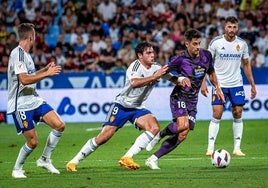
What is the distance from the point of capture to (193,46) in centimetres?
1331

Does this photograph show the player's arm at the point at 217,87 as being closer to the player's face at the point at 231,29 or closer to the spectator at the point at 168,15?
the player's face at the point at 231,29

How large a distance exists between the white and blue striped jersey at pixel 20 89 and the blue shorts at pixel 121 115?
3.77 feet

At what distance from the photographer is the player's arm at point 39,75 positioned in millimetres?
11586

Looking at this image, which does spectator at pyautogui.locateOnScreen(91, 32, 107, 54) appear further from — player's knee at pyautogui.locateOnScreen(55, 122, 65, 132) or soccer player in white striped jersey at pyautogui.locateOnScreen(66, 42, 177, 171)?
player's knee at pyautogui.locateOnScreen(55, 122, 65, 132)

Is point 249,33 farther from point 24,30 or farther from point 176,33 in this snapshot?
point 24,30

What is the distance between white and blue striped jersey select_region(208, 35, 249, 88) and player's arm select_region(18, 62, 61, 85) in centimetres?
433

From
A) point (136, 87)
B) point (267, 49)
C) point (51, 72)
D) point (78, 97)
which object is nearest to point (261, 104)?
point (267, 49)

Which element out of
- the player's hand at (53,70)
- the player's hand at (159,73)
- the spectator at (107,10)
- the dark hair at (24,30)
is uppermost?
the dark hair at (24,30)

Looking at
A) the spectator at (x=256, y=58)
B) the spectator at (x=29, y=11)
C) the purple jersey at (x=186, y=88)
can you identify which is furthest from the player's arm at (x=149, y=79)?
the spectator at (x=29, y=11)

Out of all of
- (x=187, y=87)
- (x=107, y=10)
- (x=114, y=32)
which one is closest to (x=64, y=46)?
(x=114, y=32)

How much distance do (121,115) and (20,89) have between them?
1643 millimetres

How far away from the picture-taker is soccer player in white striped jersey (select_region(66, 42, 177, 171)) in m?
12.8

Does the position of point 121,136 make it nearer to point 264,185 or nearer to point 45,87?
point 45,87

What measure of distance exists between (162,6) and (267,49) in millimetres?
4047
